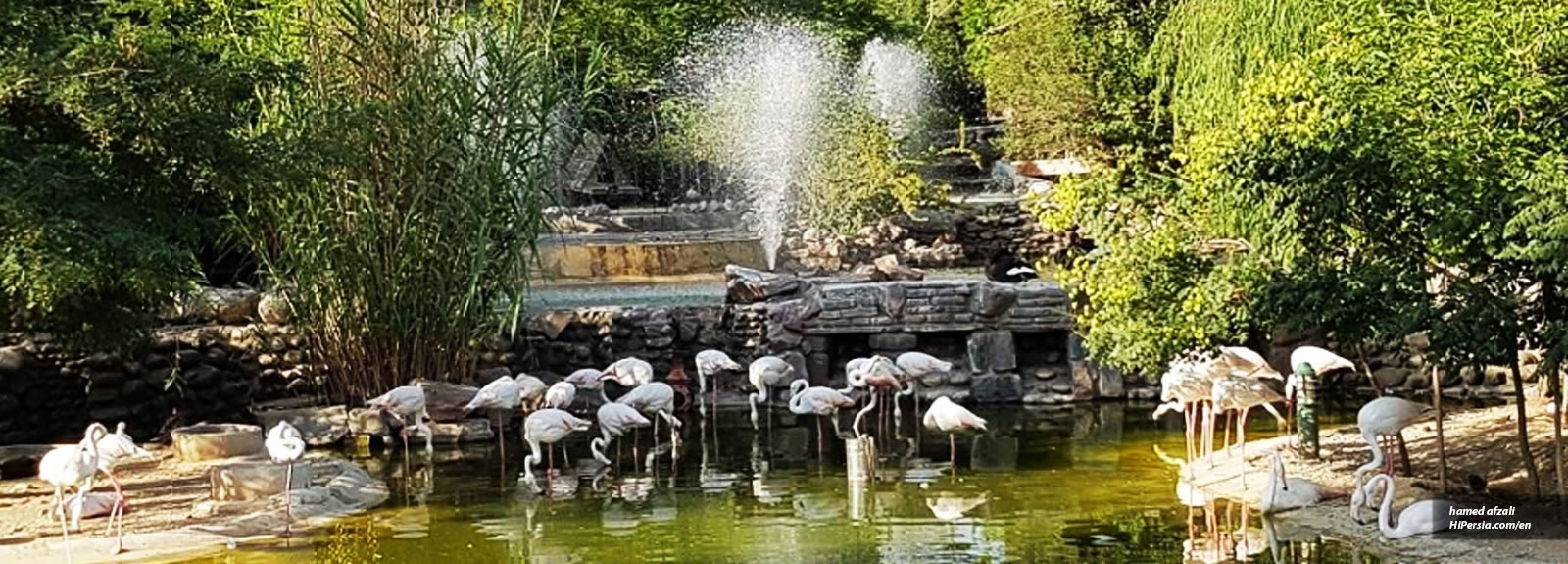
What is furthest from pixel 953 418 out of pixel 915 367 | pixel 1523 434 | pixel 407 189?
pixel 407 189

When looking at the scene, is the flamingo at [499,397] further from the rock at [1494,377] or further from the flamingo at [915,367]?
the rock at [1494,377]

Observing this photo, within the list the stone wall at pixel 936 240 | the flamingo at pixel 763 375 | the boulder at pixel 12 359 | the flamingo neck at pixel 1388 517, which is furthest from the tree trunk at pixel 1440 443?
the stone wall at pixel 936 240

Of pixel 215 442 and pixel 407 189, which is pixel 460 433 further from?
pixel 215 442

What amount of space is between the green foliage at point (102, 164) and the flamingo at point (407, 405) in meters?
1.59

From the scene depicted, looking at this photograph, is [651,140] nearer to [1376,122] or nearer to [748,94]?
[748,94]

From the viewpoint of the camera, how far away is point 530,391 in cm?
1284

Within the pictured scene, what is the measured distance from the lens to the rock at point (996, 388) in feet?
49.5

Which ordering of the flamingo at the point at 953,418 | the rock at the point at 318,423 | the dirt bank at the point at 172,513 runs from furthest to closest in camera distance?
the rock at the point at 318,423 < the flamingo at the point at 953,418 < the dirt bank at the point at 172,513

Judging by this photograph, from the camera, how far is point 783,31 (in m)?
28.8

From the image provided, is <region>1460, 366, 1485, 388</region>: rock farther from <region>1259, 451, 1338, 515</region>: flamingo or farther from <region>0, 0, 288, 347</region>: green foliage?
<region>0, 0, 288, 347</region>: green foliage

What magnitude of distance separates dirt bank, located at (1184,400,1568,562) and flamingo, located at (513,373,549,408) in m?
4.72

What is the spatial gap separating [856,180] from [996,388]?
26.3 feet

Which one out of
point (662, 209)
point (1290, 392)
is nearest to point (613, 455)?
point (1290, 392)

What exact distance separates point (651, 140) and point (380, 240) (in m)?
15.6
